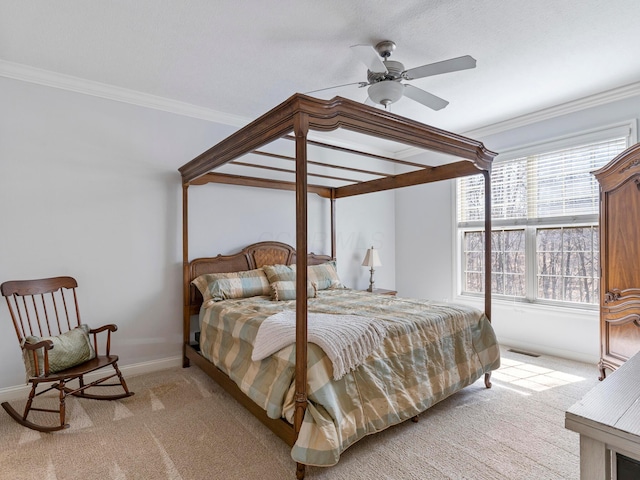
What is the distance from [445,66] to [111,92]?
283 cm

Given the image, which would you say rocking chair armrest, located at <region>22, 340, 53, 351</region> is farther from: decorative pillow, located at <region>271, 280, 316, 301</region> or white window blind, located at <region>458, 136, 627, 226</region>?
white window blind, located at <region>458, 136, 627, 226</region>

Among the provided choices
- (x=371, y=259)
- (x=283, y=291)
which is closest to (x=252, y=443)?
(x=283, y=291)

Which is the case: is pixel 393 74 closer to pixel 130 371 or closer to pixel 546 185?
pixel 546 185

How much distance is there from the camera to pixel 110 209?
3.18 meters

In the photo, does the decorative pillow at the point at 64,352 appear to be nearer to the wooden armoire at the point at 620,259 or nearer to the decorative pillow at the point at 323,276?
the decorative pillow at the point at 323,276

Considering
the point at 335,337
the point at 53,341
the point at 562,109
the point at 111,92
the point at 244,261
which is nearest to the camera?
the point at 335,337

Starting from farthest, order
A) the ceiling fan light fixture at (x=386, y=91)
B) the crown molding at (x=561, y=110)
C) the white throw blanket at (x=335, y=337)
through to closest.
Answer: the crown molding at (x=561, y=110) → the ceiling fan light fixture at (x=386, y=91) → the white throw blanket at (x=335, y=337)

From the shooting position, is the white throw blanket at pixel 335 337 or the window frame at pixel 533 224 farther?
the window frame at pixel 533 224

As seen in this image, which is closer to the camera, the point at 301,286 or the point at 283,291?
the point at 301,286

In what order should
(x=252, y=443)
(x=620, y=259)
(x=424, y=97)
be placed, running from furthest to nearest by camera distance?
1. (x=620, y=259)
2. (x=424, y=97)
3. (x=252, y=443)

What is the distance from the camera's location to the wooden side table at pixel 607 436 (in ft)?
2.46

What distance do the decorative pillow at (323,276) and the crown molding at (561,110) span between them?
8.15 ft

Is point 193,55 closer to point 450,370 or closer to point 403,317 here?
point 403,317

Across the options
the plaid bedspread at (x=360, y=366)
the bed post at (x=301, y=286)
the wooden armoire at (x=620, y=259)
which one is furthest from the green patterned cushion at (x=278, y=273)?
the wooden armoire at (x=620, y=259)
